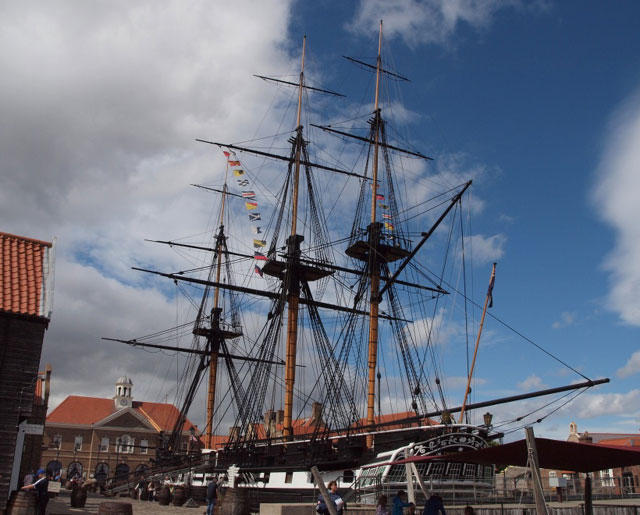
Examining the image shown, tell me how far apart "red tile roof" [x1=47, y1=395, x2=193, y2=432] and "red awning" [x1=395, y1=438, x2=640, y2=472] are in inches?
2455

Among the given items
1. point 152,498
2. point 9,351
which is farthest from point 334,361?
point 9,351

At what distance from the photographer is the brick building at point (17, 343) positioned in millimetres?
15266

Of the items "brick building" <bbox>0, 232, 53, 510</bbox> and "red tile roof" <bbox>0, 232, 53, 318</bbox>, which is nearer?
"brick building" <bbox>0, 232, 53, 510</bbox>

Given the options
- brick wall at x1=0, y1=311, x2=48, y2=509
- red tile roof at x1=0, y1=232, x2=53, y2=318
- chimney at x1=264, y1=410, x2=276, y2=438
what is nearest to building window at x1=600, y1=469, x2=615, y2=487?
chimney at x1=264, y1=410, x2=276, y2=438

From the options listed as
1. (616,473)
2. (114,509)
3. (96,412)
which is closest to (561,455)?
(114,509)

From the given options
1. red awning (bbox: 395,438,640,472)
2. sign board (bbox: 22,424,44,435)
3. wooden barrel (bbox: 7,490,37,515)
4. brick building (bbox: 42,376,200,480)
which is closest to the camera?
red awning (bbox: 395,438,640,472)

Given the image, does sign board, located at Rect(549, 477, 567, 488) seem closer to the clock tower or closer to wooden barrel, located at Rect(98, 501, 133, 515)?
wooden barrel, located at Rect(98, 501, 133, 515)

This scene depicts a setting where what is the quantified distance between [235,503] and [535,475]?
37.1ft

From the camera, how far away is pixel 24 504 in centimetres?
1465

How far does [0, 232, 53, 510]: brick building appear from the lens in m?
15.3

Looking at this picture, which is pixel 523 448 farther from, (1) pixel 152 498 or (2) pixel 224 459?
(1) pixel 152 498

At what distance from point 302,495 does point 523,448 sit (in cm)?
1447

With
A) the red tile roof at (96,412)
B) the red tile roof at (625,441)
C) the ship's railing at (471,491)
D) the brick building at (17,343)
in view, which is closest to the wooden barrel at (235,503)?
the ship's railing at (471,491)

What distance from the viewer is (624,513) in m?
12.9
